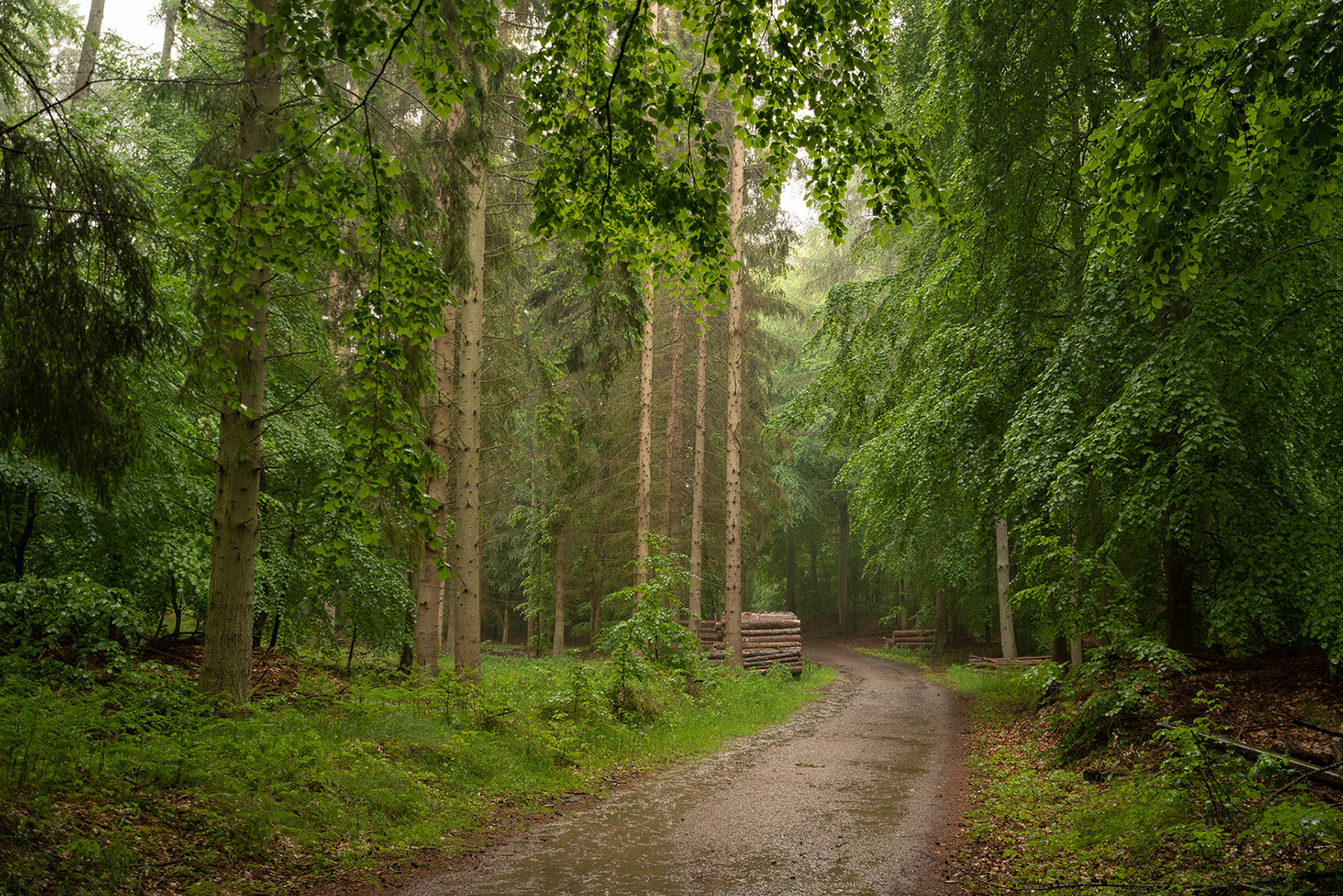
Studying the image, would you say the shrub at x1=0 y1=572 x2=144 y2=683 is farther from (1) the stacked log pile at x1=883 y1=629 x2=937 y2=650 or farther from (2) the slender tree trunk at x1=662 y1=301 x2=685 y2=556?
(1) the stacked log pile at x1=883 y1=629 x2=937 y2=650

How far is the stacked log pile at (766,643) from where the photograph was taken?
19.2 m

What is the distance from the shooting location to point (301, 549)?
10.3 meters

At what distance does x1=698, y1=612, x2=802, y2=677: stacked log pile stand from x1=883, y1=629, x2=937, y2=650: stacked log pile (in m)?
11.8

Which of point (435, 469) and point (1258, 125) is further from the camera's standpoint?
point (435, 469)

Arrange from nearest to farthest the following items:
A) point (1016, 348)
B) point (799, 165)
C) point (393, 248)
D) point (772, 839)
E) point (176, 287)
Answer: point (393, 248) < point (772, 839) < point (176, 287) < point (1016, 348) < point (799, 165)

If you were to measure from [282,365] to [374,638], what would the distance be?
4168mm

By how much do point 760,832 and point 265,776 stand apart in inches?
155

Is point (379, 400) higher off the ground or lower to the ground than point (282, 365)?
lower

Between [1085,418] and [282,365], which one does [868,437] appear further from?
[282,365]

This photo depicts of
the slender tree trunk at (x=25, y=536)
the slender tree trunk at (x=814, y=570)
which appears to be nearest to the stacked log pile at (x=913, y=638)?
the slender tree trunk at (x=814, y=570)

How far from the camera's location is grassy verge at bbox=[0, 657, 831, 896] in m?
4.34

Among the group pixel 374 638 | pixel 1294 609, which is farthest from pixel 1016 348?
pixel 374 638

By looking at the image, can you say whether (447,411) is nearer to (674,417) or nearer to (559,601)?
(674,417)

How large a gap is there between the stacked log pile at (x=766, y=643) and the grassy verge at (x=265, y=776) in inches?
383
